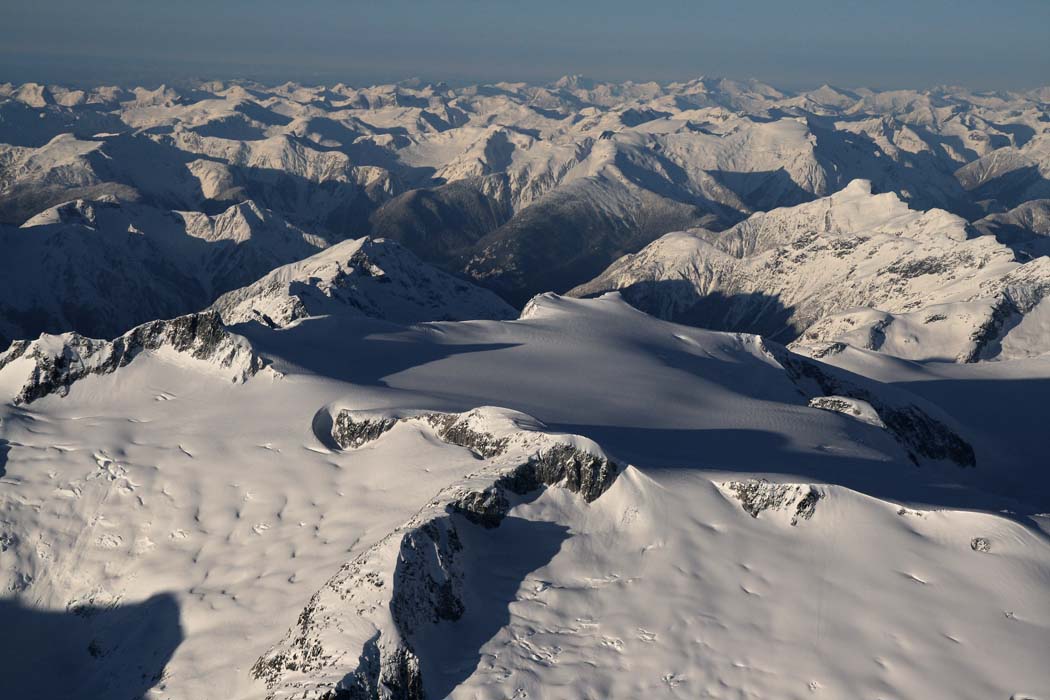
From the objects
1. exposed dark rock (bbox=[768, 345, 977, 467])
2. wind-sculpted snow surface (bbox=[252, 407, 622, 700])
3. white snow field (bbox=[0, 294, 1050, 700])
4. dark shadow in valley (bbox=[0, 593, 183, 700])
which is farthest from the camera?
exposed dark rock (bbox=[768, 345, 977, 467])

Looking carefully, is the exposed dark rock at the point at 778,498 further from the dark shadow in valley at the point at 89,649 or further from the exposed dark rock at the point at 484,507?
the dark shadow in valley at the point at 89,649

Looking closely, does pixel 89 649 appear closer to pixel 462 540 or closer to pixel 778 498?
pixel 462 540

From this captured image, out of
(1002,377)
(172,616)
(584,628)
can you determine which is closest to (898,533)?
(584,628)

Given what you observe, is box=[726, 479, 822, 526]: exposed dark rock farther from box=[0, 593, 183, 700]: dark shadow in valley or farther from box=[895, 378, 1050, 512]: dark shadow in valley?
box=[895, 378, 1050, 512]: dark shadow in valley

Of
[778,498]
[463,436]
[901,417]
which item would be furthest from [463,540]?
[901,417]

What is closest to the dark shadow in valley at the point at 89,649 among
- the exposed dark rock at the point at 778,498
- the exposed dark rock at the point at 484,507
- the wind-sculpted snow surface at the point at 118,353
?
the exposed dark rock at the point at 484,507

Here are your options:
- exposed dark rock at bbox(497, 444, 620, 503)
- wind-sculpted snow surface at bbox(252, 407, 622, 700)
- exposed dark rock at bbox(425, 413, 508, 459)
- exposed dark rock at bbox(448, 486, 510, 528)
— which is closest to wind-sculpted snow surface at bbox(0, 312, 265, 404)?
exposed dark rock at bbox(425, 413, 508, 459)

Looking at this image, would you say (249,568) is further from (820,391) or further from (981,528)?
(820,391)
